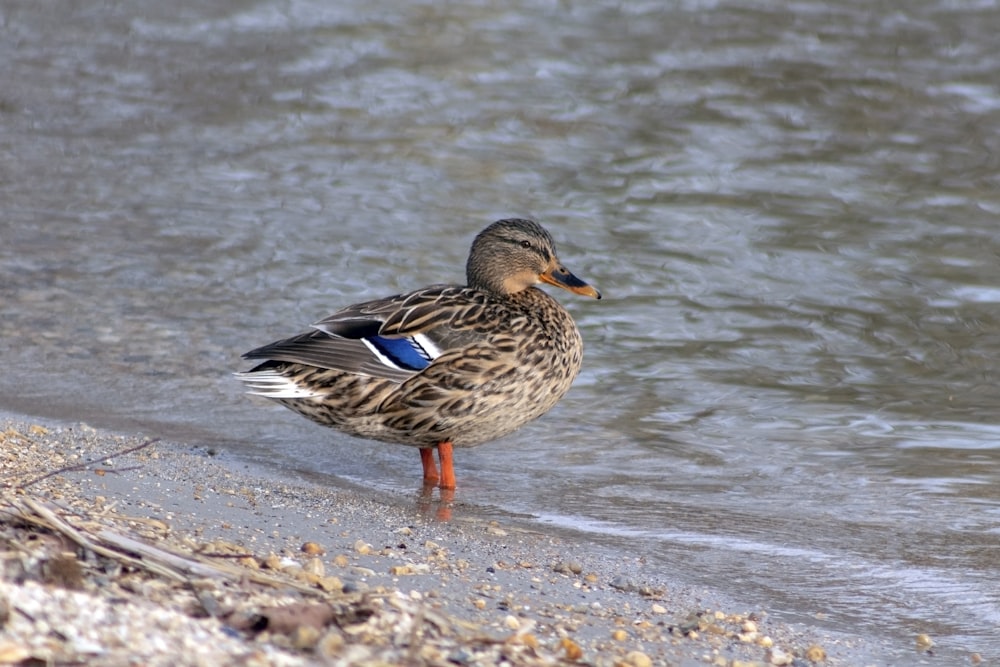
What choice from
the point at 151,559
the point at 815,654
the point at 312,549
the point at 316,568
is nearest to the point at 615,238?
the point at 312,549

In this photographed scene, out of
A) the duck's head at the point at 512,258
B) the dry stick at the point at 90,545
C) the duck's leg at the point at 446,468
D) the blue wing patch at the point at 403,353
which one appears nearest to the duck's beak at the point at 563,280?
the duck's head at the point at 512,258

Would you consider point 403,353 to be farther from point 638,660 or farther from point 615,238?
point 615,238

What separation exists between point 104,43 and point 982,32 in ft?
30.5

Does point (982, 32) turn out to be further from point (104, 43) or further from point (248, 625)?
point (248, 625)

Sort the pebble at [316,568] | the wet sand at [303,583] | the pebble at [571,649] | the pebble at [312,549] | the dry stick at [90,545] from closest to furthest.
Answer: the wet sand at [303,583] < the dry stick at [90,545] < the pebble at [571,649] < the pebble at [316,568] < the pebble at [312,549]

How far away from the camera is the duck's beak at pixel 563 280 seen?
A: 23.7 ft

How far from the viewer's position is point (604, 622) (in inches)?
175

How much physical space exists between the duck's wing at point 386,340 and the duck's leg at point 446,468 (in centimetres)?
38

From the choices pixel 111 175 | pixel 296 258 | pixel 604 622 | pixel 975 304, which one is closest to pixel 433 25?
pixel 111 175

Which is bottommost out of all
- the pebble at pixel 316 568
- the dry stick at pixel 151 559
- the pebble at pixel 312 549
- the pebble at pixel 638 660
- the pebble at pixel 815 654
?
the pebble at pixel 815 654

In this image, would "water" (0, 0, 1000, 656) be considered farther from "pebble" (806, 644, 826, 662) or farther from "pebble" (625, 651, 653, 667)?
"pebble" (625, 651, 653, 667)

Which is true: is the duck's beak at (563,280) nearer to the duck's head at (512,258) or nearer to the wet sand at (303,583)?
the duck's head at (512,258)

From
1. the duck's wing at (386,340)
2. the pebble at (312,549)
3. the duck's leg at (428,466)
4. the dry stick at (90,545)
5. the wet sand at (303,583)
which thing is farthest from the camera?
the duck's leg at (428,466)

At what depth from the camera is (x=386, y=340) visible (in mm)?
6492
